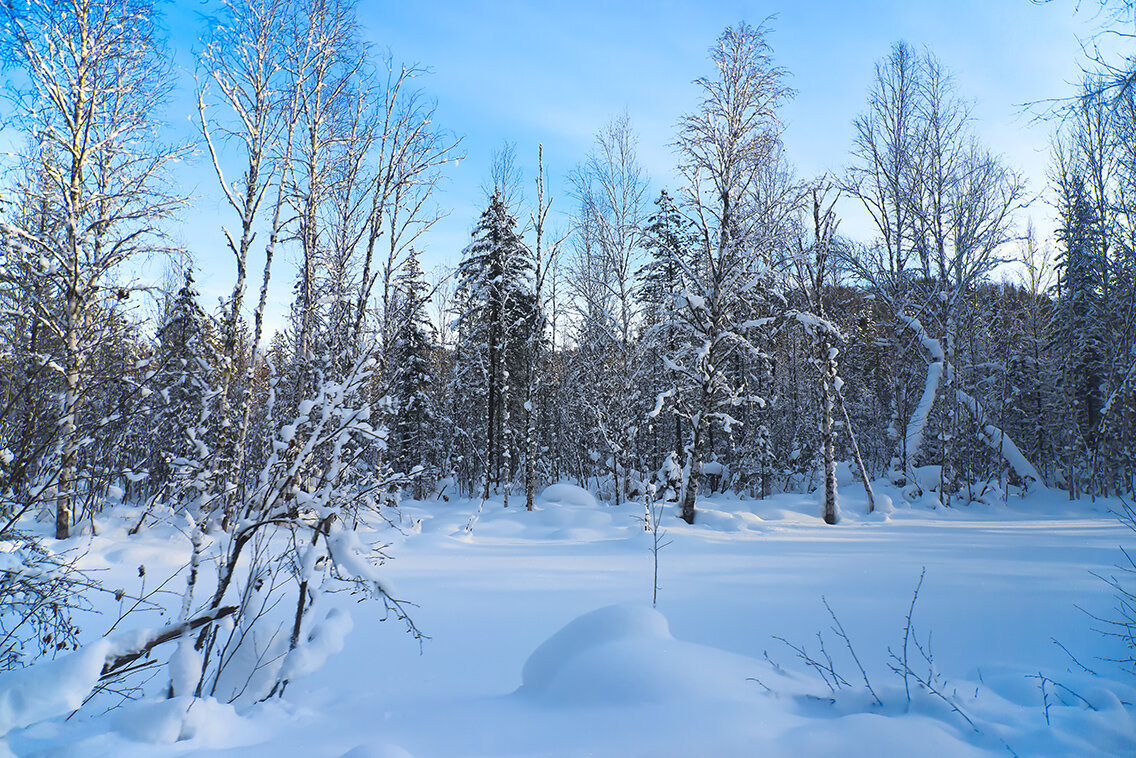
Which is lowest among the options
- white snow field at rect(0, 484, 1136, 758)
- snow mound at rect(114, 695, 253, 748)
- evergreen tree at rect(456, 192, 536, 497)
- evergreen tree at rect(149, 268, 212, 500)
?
white snow field at rect(0, 484, 1136, 758)

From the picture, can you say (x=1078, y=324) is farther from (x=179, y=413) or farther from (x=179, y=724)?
(x=179, y=413)

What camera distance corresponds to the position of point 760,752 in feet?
8.93

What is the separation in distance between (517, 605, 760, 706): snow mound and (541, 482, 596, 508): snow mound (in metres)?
11.4

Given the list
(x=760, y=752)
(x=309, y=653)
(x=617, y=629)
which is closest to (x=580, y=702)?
(x=617, y=629)

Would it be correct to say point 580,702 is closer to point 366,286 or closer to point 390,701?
point 390,701

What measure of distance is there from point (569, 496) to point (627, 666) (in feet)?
40.7

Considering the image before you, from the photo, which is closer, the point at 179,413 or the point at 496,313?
the point at 179,413

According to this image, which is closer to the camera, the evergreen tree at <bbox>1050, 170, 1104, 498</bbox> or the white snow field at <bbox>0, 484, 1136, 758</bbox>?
the white snow field at <bbox>0, 484, 1136, 758</bbox>

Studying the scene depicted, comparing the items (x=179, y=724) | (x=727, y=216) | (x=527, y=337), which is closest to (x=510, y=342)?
(x=527, y=337)

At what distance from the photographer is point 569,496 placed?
15.8 metres

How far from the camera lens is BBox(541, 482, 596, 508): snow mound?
1561 cm

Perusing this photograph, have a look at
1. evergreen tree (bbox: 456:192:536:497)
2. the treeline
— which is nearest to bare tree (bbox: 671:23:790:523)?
the treeline

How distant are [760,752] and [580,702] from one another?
1.12m

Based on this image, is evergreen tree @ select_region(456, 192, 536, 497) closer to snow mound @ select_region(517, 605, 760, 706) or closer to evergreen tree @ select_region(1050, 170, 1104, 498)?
snow mound @ select_region(517, 605, 760, 706)
